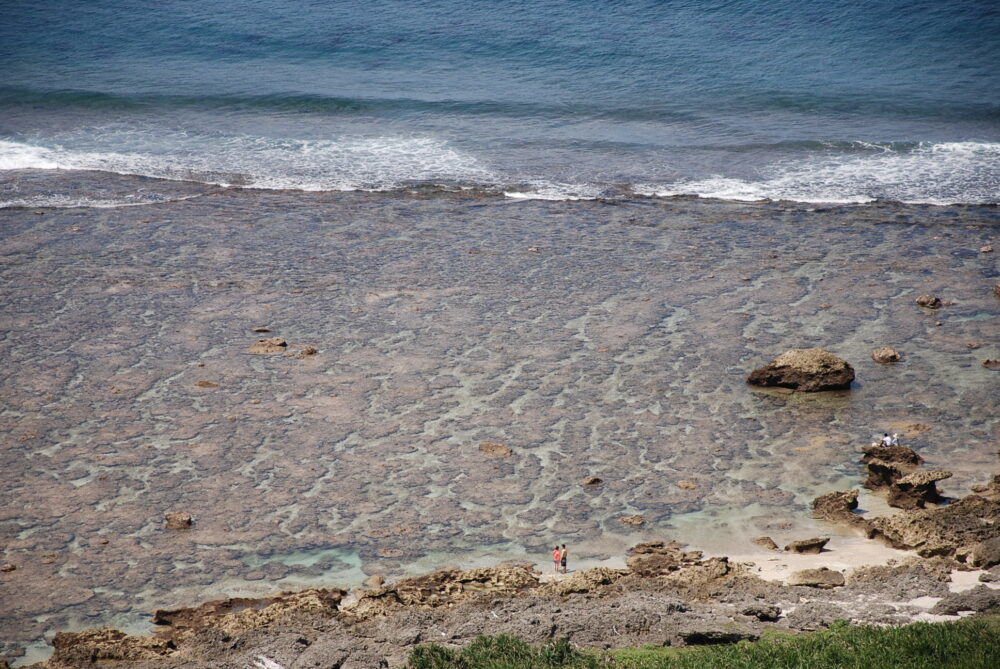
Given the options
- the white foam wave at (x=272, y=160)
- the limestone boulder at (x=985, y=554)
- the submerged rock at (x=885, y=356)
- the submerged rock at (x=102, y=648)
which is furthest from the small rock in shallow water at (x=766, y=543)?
the white foam wave at (x=272, y=160)

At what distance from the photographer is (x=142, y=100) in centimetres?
3750

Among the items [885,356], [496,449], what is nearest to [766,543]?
[496,449]

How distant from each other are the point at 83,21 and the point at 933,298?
41526 millimetres

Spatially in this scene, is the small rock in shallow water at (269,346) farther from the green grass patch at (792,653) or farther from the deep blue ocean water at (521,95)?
the deep blue ocean water at (521,95)

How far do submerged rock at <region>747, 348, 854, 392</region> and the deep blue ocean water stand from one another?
36.4 feet

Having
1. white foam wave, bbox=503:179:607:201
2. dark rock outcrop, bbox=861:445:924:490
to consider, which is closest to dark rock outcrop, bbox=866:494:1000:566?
dark rock outcrop, bbox=861:445:924:490

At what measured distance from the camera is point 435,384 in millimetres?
17406

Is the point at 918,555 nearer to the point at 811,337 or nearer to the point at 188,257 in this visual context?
the point at 811,337

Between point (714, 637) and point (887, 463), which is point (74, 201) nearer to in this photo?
point (887, 463)

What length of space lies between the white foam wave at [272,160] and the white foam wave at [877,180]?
6.79 metres

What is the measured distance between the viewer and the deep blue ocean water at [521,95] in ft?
97.6

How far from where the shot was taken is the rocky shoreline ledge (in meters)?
10.6

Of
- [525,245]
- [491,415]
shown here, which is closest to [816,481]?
[491,415]

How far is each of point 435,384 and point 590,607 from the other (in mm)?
6847
